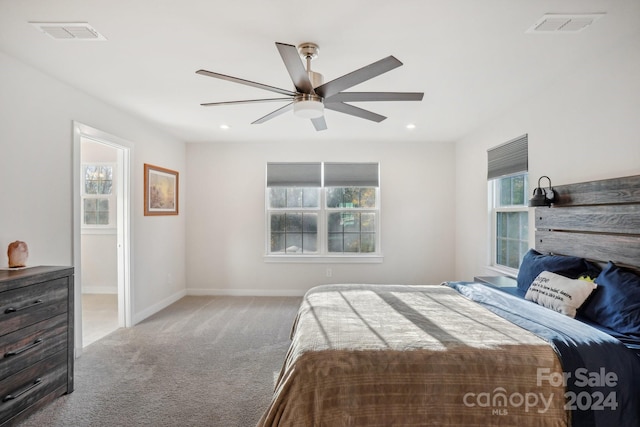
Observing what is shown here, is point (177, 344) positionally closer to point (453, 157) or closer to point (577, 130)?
point (577, 130)

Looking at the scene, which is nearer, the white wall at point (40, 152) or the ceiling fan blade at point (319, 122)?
the white wall at point (40, 152)

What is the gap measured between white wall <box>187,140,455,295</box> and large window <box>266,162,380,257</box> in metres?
0.15

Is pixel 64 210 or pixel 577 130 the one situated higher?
pixel 577 130

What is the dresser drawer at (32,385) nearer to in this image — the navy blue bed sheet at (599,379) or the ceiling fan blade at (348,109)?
the ceiling fan blade at (348,109)

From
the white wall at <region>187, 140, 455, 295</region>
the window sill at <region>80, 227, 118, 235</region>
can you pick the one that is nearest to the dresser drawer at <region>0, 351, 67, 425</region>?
the white wall at <region>187, 140, 455, 295</region>

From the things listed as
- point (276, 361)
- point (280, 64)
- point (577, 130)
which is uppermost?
point (280, 64)

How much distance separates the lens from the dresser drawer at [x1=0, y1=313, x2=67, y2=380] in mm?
2018

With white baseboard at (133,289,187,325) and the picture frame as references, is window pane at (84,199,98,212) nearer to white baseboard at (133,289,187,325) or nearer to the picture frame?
the picture frame

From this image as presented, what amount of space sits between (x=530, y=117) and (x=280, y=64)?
8.25ft

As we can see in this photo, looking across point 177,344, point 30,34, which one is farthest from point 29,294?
point 30,34

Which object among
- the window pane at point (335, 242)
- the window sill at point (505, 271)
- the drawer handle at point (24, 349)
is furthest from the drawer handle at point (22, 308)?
the window sill at point (505, 271)

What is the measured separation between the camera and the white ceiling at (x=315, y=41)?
188 centimetres

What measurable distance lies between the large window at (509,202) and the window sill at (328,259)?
1770 millimetres

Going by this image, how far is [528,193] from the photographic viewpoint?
11.0 feet
